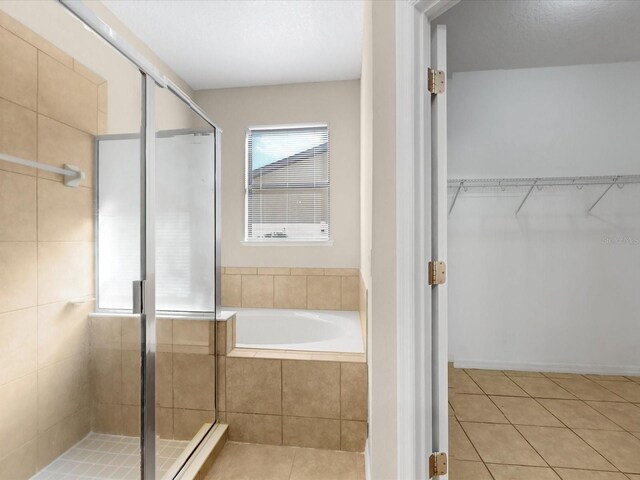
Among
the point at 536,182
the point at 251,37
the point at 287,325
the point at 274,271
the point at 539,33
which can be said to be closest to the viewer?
the point at 539,33

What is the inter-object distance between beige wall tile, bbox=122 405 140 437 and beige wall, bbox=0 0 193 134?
115cm

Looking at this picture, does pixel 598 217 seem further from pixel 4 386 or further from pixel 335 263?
pixel 4 386

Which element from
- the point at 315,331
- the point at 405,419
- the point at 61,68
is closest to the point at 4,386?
the point at 61,68

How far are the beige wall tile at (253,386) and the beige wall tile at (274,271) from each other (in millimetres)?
1296

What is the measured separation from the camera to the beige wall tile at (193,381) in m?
1.59

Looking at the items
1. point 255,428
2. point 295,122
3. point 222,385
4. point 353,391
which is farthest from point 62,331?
point 295,122

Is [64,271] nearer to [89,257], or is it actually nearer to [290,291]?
[89,257]

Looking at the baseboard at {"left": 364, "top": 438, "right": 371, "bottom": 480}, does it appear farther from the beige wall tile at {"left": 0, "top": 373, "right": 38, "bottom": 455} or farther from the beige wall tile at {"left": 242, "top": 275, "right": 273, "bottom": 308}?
the beige wall tile at {"left": 242, "top": 275, "right": 273, "bottom": 308}

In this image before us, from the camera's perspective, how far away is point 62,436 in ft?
3.92

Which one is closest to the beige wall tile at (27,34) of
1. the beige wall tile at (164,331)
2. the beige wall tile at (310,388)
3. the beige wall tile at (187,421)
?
the beige wall tile at (164,331)

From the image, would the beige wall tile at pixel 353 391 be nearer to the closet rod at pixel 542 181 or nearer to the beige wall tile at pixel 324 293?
the beige wall tile at pixel 324 293

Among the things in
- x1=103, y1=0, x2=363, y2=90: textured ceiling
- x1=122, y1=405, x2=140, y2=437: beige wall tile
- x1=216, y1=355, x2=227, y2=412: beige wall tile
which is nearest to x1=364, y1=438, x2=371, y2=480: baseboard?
x1=216, y1=355, x2=227, y2=412: beige wall tile

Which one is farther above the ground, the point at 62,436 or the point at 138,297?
the point at 138,297

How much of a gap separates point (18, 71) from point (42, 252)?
598 mm
